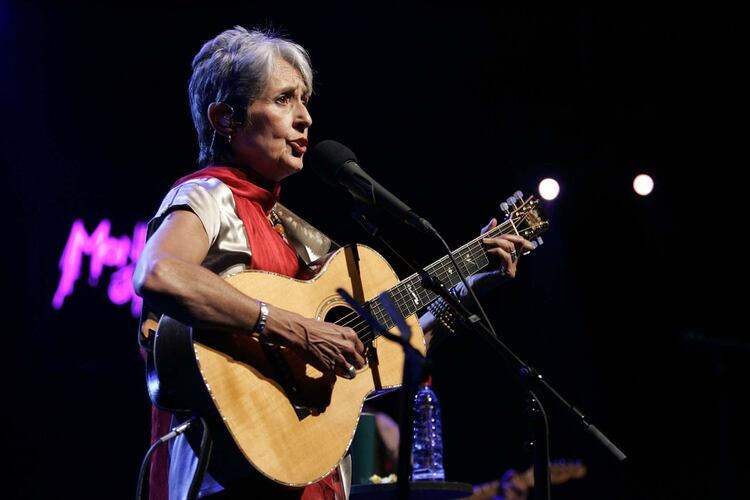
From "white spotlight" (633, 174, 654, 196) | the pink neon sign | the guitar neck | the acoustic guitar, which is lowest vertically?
the acoustic guitar

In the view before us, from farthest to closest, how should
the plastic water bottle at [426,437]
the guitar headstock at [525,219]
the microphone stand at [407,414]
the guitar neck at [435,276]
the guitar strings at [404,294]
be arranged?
the plastic water bottle at [426,437] → the guitar headstock at [525,219] → the guitar neck at [435,276] → the guitar strings at [404,294] → the microphone stand at [407,414]

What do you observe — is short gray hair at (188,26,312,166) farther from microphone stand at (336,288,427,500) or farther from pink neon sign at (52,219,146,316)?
pink neon sign at (52,219,146,316)

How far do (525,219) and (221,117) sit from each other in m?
1.34

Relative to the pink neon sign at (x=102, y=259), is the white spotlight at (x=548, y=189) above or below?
above

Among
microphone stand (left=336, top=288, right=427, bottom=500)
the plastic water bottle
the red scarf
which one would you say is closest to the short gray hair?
the red scarf

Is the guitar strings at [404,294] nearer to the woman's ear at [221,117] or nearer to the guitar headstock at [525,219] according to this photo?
the guitar headstock at [525,219]

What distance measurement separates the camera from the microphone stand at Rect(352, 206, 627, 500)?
88.9 inches

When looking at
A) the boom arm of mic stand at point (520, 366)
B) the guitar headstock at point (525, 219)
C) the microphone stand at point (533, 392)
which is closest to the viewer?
the microphone stand at point (533, 392)

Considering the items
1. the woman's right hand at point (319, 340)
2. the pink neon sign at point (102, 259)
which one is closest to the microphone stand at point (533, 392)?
the woman's right hand at point (319, 340)

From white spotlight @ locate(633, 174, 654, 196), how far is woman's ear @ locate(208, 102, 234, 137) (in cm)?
444

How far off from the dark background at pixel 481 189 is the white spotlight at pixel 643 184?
85 millimetres

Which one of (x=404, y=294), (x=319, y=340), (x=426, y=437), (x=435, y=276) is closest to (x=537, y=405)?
(x=319, y=340)

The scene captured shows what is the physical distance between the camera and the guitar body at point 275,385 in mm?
2305

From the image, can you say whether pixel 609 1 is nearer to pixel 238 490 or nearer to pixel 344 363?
pixel 344 363
